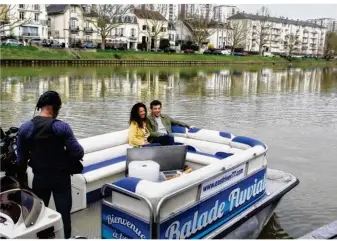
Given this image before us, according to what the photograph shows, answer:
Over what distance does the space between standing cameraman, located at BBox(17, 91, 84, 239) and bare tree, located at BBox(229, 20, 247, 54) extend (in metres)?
83.4

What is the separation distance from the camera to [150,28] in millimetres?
80812

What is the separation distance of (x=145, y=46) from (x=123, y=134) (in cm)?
7459

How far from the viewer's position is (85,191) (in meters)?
5.48

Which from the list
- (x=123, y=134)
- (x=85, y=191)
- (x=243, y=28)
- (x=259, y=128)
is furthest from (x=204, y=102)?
(x=243, y=28)

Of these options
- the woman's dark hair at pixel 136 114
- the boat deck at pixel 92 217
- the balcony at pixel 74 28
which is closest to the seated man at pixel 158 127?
the woman's dark hair at pixel 136 114

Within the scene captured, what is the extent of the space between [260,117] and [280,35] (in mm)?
103328

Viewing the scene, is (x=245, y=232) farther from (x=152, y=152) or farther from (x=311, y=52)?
(x=311, y=52)

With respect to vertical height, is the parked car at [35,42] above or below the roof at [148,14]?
below

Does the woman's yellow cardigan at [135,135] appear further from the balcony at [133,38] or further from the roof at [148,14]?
the balcony at [133,38]

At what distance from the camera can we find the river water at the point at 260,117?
24.8 ft

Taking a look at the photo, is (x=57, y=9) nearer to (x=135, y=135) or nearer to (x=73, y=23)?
(x=73, y=23)

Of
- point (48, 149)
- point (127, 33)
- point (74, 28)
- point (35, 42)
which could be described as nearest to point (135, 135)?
point (48, 149)

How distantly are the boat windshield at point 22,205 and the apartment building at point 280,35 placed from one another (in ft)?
300

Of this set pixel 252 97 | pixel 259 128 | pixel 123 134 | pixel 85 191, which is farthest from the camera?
pixel 252 97
